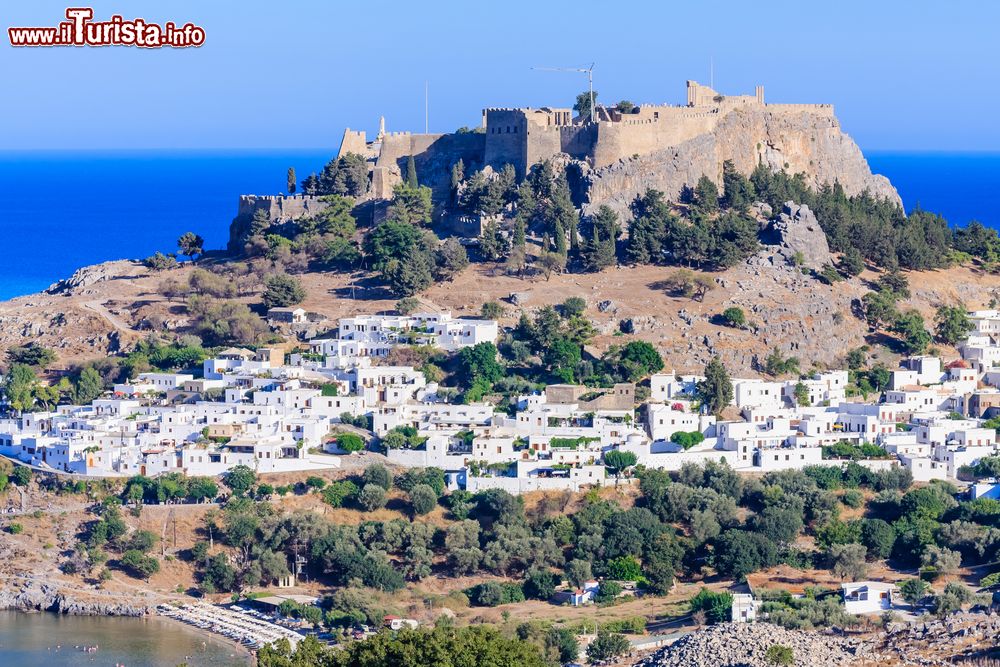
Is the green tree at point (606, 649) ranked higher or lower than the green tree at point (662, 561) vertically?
lower

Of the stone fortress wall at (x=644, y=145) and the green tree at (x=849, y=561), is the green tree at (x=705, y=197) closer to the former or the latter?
the stone fortress wall at (x=644, y=145)

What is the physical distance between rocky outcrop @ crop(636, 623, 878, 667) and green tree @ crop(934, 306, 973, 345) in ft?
57.5

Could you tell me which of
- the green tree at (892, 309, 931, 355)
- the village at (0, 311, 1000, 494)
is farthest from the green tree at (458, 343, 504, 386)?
the green tree at (892, 309, 931, 355)

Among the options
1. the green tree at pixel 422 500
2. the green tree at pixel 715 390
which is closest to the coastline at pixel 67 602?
the green tree at pixel 422 500

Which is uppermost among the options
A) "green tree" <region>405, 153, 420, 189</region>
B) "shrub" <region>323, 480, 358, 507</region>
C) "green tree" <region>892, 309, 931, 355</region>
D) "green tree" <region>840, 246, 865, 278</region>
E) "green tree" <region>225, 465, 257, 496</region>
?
"green tree" <region>405, 153, 420, 189</region>

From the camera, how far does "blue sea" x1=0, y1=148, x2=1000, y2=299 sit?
9188 centimetres

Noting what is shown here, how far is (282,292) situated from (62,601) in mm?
13530

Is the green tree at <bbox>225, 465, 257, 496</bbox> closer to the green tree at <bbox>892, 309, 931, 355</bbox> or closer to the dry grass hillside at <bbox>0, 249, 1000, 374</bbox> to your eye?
the dry grass hillside at <bbox>0, 249, 1000, 374</bbox>

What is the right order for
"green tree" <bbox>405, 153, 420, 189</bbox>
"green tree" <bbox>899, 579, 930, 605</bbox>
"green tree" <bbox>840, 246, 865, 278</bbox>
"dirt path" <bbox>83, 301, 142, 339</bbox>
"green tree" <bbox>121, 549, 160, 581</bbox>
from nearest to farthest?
"green tree" <bbox>899, 579, 930, 605</bbox> → "green tree" <bbox>121, 549, 160, 581</bbox> → "dirt path" <bbox>83, 301, 142, 339</bbox> → "green tree" <bbox>840, 246, 865, 278</bbox> → "green tree" <bbox>405, 153, 420, 189</bbox>

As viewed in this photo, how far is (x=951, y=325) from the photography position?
5553 cm

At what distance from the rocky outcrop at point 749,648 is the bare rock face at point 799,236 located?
19.5 meters

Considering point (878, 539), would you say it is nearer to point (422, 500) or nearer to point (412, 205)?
point (422, 500)

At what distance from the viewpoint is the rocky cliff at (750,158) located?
193 feet

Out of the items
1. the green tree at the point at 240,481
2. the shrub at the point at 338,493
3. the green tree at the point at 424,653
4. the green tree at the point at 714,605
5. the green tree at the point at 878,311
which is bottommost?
the green tree at the point at 424,653
